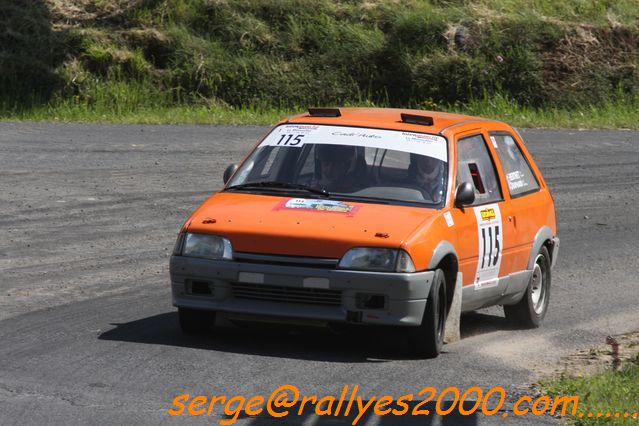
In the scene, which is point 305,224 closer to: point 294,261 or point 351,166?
point 294,261

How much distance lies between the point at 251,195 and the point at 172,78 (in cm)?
1663

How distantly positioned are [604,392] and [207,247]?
105 inches

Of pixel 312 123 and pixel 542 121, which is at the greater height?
pixel 312 123

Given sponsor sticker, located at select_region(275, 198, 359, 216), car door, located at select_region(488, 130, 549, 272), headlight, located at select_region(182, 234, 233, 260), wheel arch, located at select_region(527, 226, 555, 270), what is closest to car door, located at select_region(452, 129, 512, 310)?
car door, located at select_region(488, 130, 549, 272)

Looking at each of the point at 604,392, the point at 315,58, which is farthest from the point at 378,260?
the point at 315,58

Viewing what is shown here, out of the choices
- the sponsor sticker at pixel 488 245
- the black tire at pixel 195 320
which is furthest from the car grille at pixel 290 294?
the sponsor sticker at pixel 488 245

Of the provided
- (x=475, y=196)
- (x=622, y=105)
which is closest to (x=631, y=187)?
(x=622, y=105)

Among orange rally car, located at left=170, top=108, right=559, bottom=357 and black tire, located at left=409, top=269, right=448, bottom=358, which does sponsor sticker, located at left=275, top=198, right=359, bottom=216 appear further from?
black tire, located at left=409, top=269, right=448, bottom=358

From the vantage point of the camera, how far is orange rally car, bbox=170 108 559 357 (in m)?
8.05

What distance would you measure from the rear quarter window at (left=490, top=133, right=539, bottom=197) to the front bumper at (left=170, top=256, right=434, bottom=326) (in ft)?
7.00

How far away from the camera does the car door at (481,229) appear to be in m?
8.98

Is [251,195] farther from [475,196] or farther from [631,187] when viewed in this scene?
[631,187]

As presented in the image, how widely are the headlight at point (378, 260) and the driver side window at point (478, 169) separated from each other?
4.53ft

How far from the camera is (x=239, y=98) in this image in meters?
25.0
